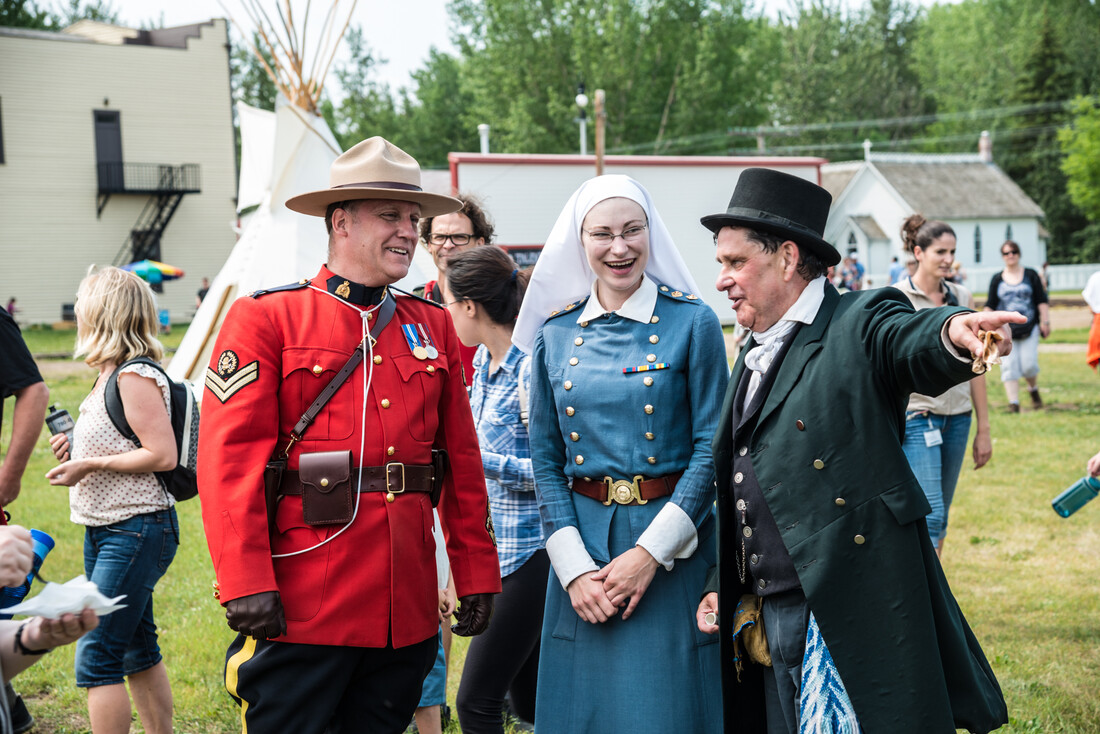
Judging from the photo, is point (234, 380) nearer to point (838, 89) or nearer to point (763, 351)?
point (763, 351)

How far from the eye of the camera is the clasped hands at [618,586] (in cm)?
303

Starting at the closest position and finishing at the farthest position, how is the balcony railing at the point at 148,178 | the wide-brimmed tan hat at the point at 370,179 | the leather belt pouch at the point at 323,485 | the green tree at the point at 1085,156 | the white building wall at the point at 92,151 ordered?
the leather belt pouch at the point at 323,485 < the wide-brimmed tan hat at the point at 370,179 < the white building wall at the point at 92,151 < the balcony railing at the point at 148,178 < the green tree at the point at 1085,156

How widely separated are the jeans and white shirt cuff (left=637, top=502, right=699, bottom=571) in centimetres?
271

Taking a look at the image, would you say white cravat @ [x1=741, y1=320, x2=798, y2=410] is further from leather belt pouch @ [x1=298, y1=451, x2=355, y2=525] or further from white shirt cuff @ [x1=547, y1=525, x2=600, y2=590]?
leather belt pouch @ [x1=298, y1=451, x2=355, y2=525]

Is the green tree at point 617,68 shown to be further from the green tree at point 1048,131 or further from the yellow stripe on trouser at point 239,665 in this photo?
the yellow stripe on trouser at point 239,665

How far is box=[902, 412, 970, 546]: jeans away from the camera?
17.6 ft

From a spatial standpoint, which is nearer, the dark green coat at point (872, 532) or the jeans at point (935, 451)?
the dark green coat at point (872, 532)

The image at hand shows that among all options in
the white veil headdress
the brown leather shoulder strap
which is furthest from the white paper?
the white veil headdress

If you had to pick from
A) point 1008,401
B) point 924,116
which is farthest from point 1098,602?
point 924,116

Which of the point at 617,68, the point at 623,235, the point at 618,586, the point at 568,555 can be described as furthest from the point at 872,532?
the point at 617,68

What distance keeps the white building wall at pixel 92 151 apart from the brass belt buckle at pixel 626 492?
115 ft

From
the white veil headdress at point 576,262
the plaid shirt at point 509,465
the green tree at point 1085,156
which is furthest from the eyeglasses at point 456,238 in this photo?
the green tree at point 1085,156

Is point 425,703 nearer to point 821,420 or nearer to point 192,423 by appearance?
point 192,423

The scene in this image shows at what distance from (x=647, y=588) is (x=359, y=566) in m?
0.91
